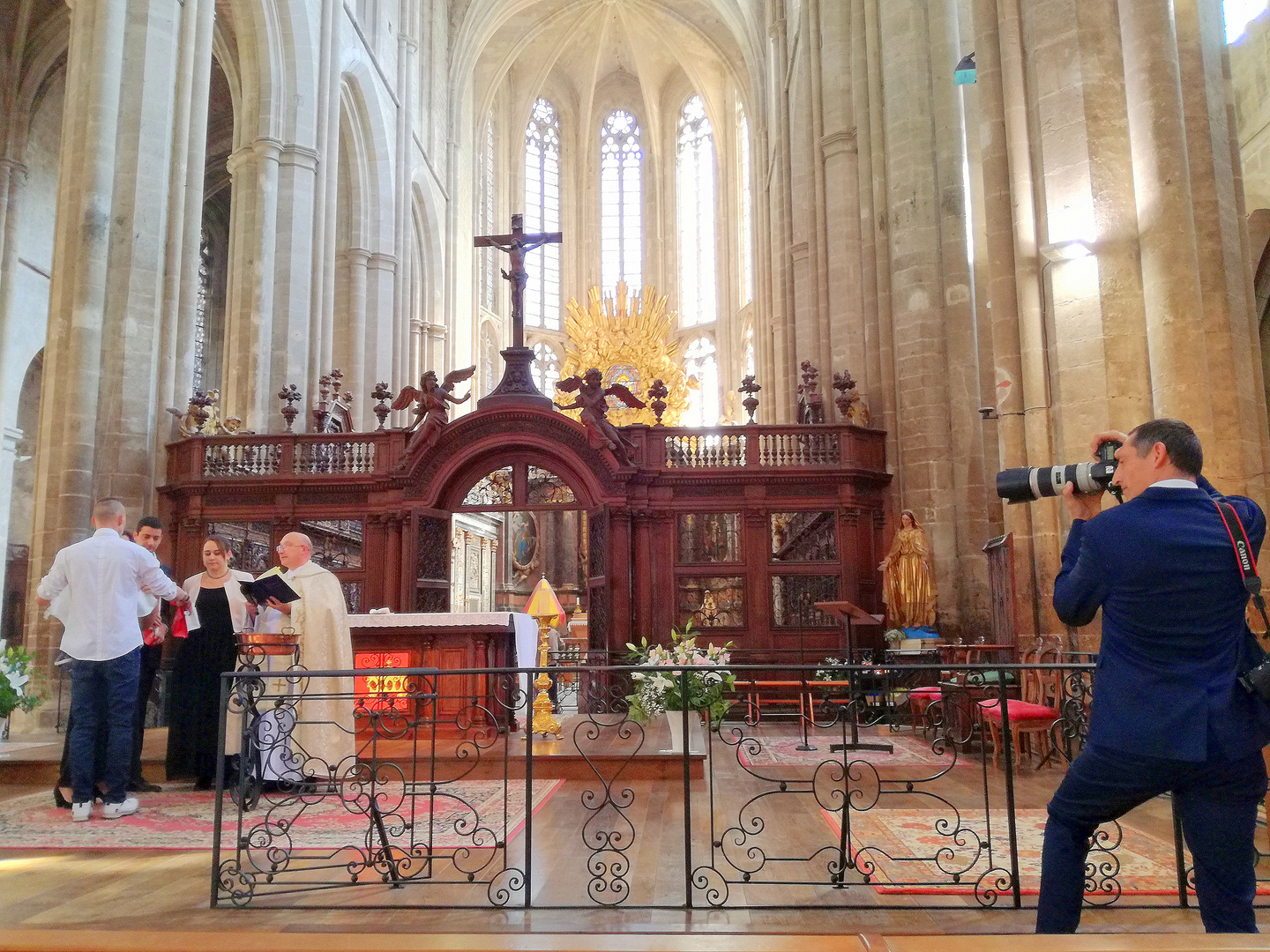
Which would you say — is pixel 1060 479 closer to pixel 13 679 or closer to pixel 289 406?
pixel 13 679

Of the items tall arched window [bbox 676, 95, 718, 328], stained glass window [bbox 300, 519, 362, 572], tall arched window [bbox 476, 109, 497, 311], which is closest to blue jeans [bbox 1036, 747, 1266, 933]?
stained glass window [bbox 300, 519, 362, 572]

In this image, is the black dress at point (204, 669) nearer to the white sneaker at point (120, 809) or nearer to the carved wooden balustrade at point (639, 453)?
the white sneaker at point (120, 809)

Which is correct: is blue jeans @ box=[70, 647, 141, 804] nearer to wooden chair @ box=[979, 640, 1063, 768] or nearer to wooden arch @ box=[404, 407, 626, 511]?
wooden chair @ box=[979, 640, 1063, 768]

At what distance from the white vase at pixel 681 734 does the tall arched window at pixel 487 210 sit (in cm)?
2316

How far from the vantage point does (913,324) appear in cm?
1283

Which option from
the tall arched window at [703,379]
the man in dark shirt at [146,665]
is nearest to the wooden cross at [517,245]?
the man in dark shirt at [146,665]

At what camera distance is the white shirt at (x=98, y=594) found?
5.74m

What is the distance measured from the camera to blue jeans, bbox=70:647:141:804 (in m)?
5.70

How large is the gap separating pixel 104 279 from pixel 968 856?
10.8 meters

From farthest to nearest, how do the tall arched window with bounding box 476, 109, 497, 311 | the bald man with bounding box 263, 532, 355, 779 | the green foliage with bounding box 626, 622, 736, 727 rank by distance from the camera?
the tall arched window with bounding box 476, 109, 497, 311 < the green foliage with bounding box 626, 622, 736, 727 < the bald man with bounding box 263, 532, 355, 779

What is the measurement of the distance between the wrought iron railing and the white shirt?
29.7 inches

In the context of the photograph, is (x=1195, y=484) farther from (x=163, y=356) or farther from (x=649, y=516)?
(x=163, y=356)

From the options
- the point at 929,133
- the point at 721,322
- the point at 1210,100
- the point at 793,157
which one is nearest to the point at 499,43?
the point at 721,322

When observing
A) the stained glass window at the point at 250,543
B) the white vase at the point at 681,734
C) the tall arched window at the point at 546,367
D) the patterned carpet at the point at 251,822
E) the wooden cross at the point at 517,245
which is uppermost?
the tall arched window at the point at 546,367
